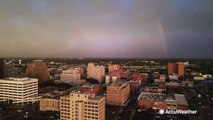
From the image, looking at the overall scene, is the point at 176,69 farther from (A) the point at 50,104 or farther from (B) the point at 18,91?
(B) the point at 18,91

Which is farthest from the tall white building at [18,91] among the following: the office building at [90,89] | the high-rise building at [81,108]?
the high-rise building at [81,108]

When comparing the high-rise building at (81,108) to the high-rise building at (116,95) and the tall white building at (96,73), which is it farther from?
the tall white building at (96,73)

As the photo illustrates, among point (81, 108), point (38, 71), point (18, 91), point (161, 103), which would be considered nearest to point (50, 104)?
point (18, 91)

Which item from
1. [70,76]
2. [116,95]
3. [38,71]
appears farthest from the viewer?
[70,76]

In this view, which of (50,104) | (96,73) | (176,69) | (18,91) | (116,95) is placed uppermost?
(176,69)

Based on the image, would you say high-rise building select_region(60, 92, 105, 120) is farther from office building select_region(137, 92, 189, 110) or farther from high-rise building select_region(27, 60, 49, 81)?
high-rise building select_region(27, 60, 49, 81)

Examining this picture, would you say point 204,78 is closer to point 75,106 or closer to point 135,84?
point 135,84

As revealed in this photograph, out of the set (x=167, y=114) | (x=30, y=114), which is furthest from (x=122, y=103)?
(x=30, y=114)
